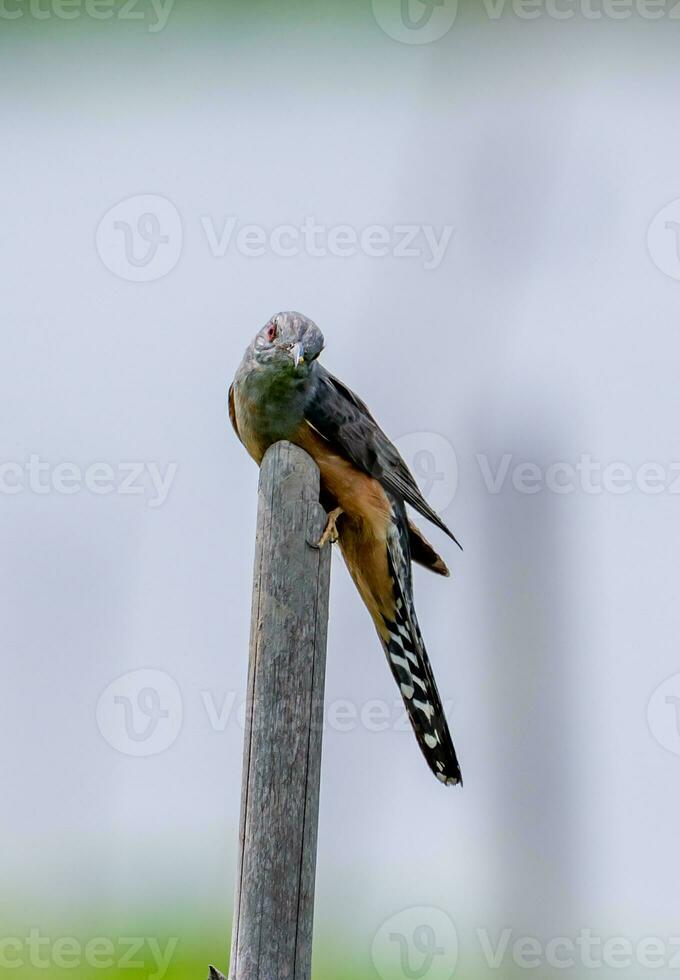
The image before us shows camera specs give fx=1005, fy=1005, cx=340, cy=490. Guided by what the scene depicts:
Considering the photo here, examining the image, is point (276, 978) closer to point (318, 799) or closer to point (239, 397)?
point (318, 799)

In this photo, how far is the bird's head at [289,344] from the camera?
11.5ft

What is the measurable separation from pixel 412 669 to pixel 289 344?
1.27 m

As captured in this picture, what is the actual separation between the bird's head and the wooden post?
72 cm

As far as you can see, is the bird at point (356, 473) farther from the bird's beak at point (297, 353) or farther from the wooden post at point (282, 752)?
the wooden post at point (282, 752)

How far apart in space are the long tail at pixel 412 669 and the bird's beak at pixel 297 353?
680 millimetres

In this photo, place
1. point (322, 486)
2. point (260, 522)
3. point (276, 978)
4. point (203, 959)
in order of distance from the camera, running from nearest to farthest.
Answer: point (276, 978)
point (260, 522)
point (322, 486)
point (203, 959)

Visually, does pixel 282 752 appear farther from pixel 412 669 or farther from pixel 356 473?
pixel 356 473

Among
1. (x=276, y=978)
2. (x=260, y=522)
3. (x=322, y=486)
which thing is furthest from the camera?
(x=322, y=486)

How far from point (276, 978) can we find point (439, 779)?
1.12 metres

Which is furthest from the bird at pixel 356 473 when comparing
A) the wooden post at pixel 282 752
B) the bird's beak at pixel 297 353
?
the wooden post at pixel 282 752

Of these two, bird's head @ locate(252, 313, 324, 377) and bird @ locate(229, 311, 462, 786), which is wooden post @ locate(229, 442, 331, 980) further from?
bird's head @ locate(252, 313, 324, 377)

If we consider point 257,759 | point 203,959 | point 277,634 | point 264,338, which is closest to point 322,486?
point 264,338

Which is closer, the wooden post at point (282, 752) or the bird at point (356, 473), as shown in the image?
the wooden post at point (282, 752)

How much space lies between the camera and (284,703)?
280cm
